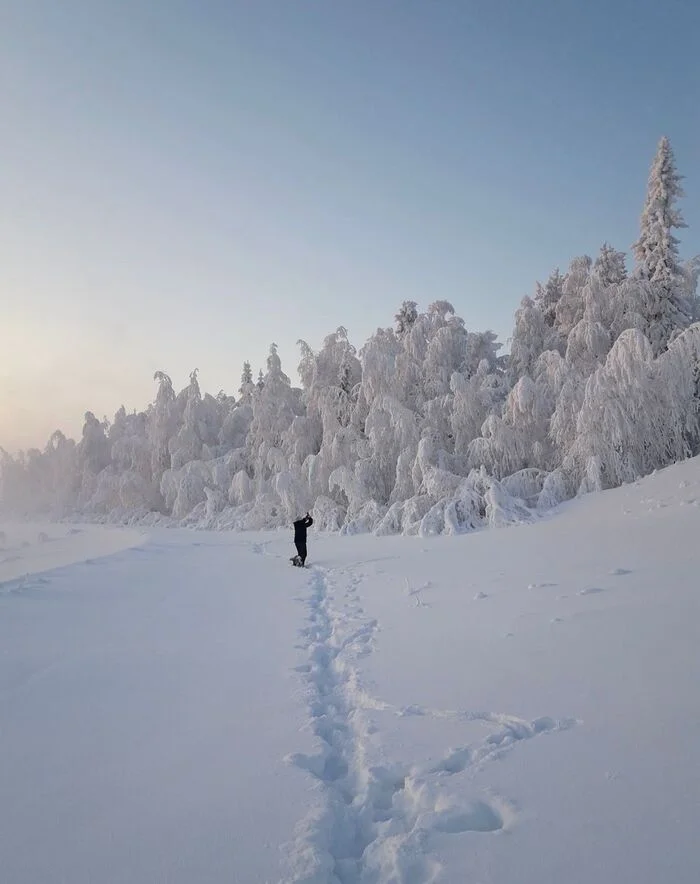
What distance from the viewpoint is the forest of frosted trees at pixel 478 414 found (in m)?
13.0

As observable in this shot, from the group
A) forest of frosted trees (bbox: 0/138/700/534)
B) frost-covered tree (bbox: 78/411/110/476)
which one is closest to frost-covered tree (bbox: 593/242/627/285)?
forest of frosted trees (bbox: 0/138/700/534)

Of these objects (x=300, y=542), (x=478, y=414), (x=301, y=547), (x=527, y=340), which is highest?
(x=527, y=340)

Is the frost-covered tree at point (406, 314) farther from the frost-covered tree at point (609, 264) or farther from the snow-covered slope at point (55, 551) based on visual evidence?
the snow-covered slope at point (55, 551)

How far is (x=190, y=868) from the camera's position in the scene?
2104mm

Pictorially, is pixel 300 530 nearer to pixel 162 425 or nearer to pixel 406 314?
pixel 406 314

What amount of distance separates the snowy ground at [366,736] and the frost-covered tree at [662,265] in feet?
37.2

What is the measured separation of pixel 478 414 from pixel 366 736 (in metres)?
14.8

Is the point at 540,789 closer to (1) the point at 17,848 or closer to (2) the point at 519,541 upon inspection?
(1) the point at 17,848

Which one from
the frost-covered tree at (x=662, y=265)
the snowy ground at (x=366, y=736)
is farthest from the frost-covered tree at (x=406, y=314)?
the snowy ground at (x=366, y=736)

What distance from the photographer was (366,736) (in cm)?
310

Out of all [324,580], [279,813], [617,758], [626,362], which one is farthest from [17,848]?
[626,362]

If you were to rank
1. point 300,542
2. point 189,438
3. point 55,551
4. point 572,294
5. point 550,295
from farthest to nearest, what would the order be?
1. point 189,438
2. point 550,295
3. point 572,294
4. point 55,551
5. point 300,542

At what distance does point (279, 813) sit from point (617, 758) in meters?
1.82

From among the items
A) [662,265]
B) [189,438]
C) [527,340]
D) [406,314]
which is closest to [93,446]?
[189,438]
